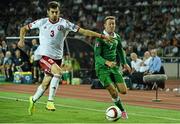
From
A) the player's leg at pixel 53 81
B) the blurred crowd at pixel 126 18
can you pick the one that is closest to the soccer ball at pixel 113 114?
the player's leg at pixel 53 81

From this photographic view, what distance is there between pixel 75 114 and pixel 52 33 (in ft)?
6.37

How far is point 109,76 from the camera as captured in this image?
44.3 ft

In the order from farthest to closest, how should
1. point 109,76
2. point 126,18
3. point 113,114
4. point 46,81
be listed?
point 126,18
point 46,81
point 109,76
point 113,114

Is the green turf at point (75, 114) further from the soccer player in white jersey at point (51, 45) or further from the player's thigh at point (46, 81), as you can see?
the player's thigh at point (46, 81)

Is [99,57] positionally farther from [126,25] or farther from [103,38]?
[126,25]

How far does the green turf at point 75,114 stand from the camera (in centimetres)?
1277

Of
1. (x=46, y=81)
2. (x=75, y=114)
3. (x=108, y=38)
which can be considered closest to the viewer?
(x=108, y=38)

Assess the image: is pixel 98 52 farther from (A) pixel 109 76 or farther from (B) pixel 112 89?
(B) pixel 112 89

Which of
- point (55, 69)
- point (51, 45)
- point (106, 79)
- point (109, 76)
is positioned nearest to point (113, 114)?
point (106, 79)

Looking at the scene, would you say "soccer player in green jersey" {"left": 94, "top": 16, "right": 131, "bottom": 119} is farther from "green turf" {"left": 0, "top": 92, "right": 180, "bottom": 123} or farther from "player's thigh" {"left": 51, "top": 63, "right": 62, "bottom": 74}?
"player's thigh" {"left": 51, "top": 63, "right": 62, "bottom": 74}

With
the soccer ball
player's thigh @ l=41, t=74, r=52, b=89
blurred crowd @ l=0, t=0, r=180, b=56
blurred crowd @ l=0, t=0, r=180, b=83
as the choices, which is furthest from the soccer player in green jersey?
blurred crowd @ l=0, t=0, r=180, b=56

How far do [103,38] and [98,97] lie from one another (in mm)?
7952

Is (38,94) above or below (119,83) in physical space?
Answer: below

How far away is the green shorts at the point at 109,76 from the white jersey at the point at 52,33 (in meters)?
1.14
